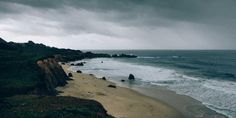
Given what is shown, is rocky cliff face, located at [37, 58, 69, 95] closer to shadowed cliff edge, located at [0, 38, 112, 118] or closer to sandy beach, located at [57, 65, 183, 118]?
shadowed cliff edge, located at [0, 38, 112, 118]

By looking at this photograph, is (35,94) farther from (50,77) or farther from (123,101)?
(123,101)

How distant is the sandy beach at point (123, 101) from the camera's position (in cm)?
3291

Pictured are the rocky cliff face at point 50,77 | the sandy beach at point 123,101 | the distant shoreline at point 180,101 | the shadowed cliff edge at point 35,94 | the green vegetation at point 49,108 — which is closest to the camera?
the green vegetation at point 49,108

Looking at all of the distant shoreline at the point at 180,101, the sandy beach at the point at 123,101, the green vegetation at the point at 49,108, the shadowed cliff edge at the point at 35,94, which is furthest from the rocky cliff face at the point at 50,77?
the distant shoreline at the point at 180,101

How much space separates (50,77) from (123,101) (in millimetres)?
13298

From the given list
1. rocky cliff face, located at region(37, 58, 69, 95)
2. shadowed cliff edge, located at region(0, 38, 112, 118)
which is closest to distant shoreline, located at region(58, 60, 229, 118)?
shadowed cliff edge, located at region(0, 38, 112, 118)

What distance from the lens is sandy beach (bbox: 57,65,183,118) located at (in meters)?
32.9

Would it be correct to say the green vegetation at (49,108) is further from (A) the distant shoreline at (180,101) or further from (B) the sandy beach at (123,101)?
(A) the distant shoreline at (180,101)

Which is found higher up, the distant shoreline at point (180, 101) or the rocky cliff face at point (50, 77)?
the rocky cliff face at point (50, 77)

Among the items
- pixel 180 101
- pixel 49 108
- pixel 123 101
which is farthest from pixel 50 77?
pixel 180 101

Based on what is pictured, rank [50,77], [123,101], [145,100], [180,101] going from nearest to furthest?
[123,101], [180,101], [145,100], [50,77]

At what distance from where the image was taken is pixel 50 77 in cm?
4559

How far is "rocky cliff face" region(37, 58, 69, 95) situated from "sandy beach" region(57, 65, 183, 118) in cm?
141

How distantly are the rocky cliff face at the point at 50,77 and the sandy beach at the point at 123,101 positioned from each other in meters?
1.41
